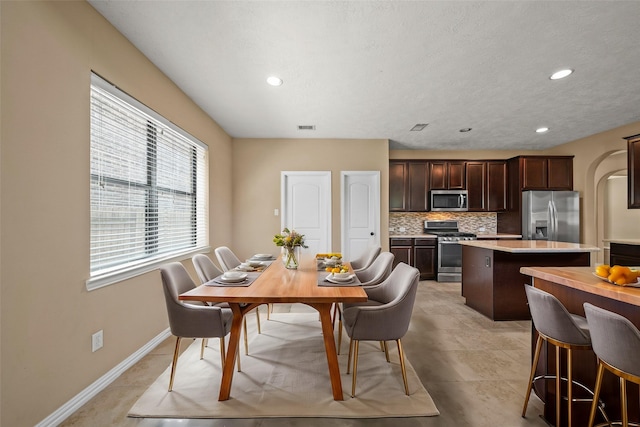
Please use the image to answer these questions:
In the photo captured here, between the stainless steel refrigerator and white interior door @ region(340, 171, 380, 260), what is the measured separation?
9.66 feet

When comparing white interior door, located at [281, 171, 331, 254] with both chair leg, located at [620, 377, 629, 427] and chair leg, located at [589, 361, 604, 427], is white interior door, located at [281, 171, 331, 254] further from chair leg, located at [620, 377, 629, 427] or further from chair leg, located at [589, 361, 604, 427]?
chair leg, located at [620, 377, 629, 427]

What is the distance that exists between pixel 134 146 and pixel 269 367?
7.29 ft

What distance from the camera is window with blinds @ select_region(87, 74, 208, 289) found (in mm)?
2037

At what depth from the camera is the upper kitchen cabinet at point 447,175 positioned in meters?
5.68

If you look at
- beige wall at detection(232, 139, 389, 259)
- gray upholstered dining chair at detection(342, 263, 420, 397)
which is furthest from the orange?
beige wall at detection(232, 139, 389, 259)

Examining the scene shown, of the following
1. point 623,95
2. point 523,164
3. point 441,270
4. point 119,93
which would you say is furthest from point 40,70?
point 523,164

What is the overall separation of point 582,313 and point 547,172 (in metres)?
4.82

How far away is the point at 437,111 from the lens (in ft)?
12.1

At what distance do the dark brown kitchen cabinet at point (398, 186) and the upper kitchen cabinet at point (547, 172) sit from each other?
217 centimetres

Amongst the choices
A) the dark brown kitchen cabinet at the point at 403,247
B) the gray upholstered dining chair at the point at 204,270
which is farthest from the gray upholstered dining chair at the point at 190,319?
the dark brown kitchen cabinet at the point at 403,247

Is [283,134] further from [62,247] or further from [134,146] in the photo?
[62,247]

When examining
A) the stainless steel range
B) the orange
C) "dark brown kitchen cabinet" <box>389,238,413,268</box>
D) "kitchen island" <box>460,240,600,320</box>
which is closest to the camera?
the orange

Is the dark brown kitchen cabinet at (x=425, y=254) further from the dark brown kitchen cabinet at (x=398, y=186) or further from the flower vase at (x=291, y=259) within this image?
the flower vase at (x=291, y=259)

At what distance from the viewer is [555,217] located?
5.03 metres
